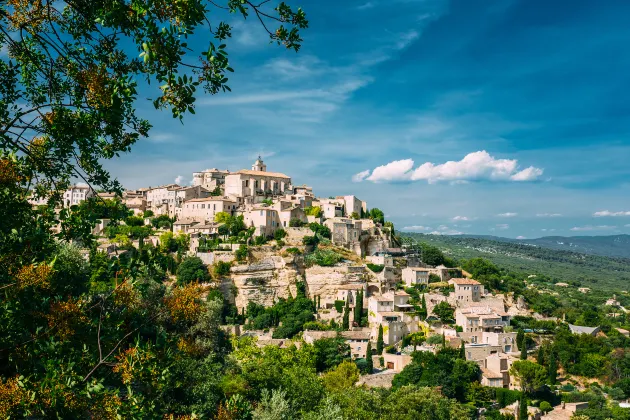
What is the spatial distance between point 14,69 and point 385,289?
163 ft

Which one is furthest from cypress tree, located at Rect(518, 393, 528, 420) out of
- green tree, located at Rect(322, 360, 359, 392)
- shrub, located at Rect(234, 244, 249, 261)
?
shrub, located at Rect(234, 244, 249, 261)

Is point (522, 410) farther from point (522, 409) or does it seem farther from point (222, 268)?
point (222, 268)

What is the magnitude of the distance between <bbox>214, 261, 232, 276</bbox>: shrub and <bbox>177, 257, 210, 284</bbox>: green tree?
98 cm

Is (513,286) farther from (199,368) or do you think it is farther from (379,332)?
(199,368)

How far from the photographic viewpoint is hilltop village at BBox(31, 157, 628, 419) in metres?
42.0

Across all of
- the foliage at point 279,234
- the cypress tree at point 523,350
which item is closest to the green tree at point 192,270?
the foliage at point 279,234

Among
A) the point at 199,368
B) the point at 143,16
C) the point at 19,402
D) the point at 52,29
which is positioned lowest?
the point at 199,368

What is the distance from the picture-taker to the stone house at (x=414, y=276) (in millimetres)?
55312

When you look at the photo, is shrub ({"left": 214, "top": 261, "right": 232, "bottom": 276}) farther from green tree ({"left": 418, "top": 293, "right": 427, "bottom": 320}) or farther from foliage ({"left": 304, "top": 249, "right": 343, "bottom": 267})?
green tree ({"left": 418, "top": 293, "right": 427, "bottom": 320})

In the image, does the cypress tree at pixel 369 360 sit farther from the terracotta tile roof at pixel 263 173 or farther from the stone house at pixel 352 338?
the terracotta tile roof at pixel 263 173

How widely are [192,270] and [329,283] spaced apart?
13833mm

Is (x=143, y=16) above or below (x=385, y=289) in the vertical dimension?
above

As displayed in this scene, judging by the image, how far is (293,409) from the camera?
2044 cm

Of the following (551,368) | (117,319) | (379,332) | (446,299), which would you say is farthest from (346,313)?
(117,319)
